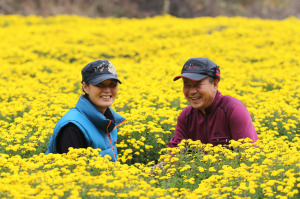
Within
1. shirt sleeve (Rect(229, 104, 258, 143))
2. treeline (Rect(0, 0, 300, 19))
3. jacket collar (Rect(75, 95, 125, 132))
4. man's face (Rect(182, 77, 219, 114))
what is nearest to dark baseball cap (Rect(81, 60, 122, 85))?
jacket collar (Rect(75, 95, 125, 132))

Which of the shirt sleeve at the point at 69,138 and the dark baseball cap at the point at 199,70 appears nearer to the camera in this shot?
the shirt sleeve at the point at 69,138

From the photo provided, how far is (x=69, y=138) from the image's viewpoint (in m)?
3.87

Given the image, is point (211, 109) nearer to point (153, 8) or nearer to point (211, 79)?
point (211, 79)

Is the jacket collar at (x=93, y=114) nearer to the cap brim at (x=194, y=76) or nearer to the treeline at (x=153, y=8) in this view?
the cap brim at (x=194, y=76)

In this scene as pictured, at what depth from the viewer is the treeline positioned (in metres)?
27.8

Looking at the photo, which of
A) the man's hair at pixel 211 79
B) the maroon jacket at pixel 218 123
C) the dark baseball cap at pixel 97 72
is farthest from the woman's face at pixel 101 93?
the man's hair at pixel 211 79

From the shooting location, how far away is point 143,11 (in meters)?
31.4

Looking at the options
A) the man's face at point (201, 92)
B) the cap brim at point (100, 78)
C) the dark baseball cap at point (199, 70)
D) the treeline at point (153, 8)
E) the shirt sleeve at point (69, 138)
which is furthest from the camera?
the treeline at point (153, 8)

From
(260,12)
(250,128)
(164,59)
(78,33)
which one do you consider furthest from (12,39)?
(260,12)

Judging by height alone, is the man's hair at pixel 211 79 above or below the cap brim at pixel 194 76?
below

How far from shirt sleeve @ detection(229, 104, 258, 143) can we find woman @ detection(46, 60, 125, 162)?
4.90 ft

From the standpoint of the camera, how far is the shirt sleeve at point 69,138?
12.5 feet

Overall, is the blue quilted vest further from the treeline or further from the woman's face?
the treeline

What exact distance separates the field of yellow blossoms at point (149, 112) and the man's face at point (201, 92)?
0.53m
